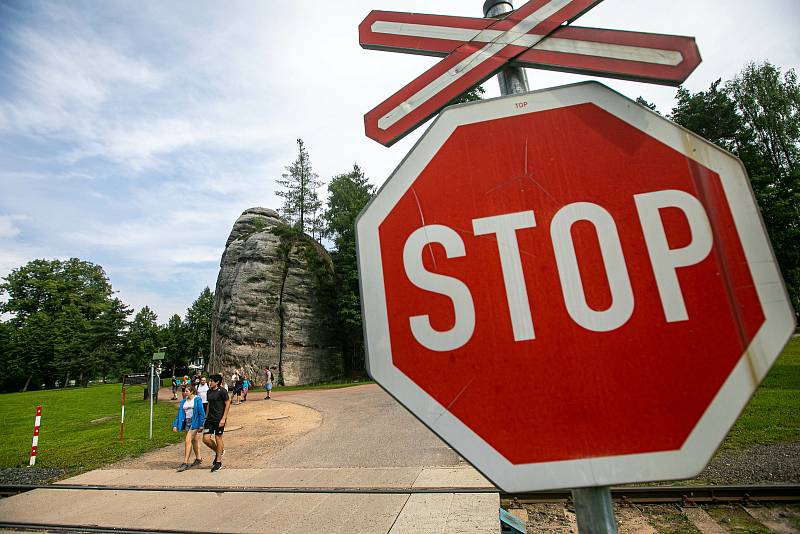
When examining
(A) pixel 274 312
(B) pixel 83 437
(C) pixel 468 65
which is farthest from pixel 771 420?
(A) pixel 274 312

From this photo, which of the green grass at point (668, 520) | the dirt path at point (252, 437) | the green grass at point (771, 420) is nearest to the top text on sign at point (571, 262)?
the green grass at point (668, 520)

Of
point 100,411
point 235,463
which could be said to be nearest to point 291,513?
point 235,463

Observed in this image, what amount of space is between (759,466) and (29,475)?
13.2 metres

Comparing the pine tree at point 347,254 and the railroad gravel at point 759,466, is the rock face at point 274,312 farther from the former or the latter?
the railroad gravel at point 759,466

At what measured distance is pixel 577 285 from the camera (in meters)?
0.83

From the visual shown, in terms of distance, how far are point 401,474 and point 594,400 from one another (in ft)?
19.7

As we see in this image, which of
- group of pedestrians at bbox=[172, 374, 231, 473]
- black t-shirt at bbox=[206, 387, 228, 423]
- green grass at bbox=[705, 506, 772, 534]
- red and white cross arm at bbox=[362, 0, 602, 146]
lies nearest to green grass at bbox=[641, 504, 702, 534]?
green grass at bbox=[705, 506, 772, 534]

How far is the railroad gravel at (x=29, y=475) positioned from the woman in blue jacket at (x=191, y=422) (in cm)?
231

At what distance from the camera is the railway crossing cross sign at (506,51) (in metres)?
0.97

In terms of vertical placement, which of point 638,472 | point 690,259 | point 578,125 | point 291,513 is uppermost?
point 578,125

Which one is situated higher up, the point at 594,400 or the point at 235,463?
the point at 594,400

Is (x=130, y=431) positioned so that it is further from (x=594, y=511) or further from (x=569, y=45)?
(x=569, y=45)

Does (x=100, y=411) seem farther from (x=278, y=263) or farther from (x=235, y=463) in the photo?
(x=235, y=463)

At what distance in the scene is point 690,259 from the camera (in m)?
0.77
